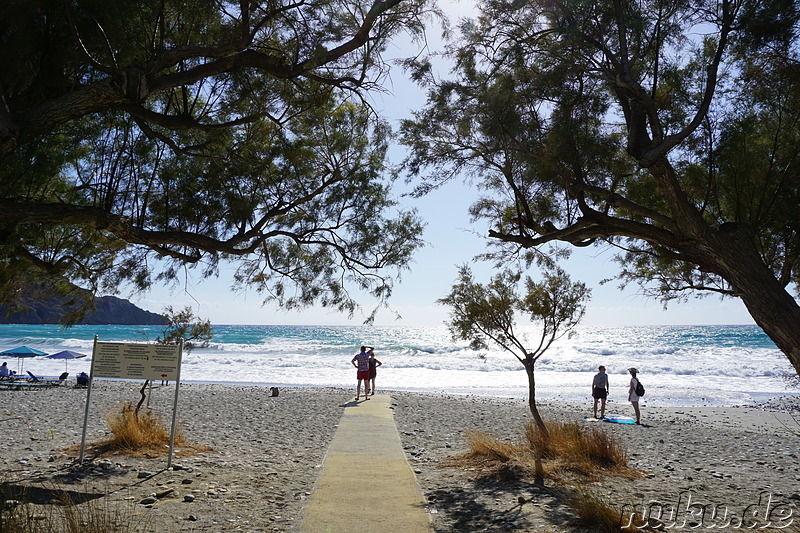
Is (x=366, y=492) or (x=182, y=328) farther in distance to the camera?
(x=182, y=328)

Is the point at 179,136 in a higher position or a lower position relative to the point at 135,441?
higher

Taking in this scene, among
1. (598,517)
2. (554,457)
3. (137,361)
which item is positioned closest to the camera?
(598,517)

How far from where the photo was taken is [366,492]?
6441 millimetres

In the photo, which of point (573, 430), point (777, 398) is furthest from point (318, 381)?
point (573, 430)

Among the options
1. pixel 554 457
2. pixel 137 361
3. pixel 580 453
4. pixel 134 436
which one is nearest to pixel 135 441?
pixel 134 436

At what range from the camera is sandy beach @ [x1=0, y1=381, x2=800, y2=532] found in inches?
224

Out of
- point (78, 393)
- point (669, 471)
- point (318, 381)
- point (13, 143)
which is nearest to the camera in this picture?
point (13, 143)

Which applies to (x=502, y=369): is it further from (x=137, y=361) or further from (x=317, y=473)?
(x=137, y=361)

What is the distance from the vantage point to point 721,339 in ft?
224

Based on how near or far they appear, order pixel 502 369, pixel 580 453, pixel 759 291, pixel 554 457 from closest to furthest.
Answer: pixel 759 291 → pixel 580 453 → pixel 554 457 → pixel 502 369

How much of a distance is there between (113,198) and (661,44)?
693cm

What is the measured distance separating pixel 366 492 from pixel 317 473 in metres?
1.69

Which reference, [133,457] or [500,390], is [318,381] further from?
[133,457]

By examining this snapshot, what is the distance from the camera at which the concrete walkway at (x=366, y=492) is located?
17.0ft
